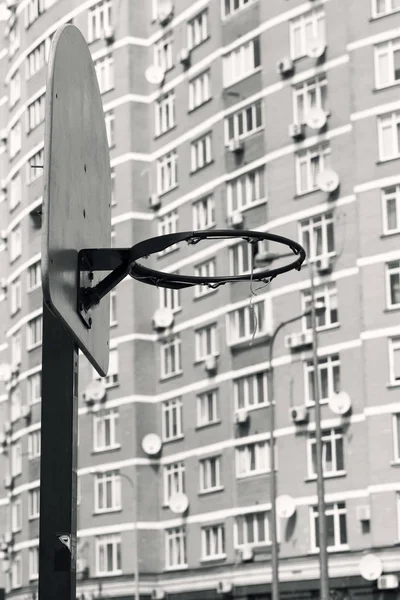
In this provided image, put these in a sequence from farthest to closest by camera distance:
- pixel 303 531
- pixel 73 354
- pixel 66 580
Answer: pixel 303 531
pixel 73 354
pixel 66 580

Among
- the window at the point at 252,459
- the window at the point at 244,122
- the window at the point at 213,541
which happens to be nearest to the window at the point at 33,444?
the window at the point at 213,541

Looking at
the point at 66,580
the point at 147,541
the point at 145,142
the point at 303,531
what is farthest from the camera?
the point at 145,142

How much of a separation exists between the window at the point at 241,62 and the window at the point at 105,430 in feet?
46.4

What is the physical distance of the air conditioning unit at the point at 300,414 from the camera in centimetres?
4738

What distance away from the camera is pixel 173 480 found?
54938 mm

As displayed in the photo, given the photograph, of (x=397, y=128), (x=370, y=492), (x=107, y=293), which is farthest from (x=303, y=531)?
(x=107, y=293)

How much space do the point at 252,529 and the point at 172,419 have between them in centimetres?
705

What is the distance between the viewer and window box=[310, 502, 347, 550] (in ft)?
150

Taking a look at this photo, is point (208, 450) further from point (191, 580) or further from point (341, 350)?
point (341, 350)

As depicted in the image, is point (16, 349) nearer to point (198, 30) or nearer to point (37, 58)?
point (37, 58)

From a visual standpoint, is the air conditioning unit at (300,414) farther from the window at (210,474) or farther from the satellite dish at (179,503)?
the satellite dish at (179,503)

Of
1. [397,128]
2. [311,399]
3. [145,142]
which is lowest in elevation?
[311,399]

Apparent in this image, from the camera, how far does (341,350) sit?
4653 cm

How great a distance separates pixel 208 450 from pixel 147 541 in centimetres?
495
